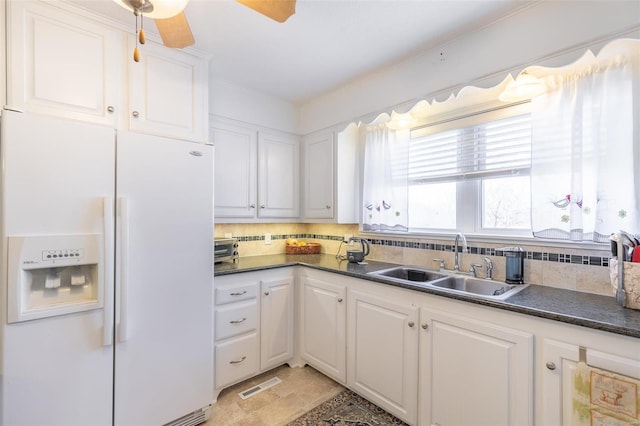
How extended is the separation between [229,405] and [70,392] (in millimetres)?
968

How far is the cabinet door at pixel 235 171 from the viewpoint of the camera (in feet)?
8.05

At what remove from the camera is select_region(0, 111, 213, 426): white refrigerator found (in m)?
1.29

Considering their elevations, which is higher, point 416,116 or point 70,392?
point 416,116

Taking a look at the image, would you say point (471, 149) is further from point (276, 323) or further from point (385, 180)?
point (276, 323)

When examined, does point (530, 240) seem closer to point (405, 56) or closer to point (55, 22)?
point (405, 56)

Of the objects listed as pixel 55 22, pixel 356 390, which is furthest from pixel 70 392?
pixel 55 22

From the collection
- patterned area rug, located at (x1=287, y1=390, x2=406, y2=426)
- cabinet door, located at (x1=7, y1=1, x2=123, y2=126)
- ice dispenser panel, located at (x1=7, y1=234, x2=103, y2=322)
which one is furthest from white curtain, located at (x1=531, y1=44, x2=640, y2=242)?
cabinet door, located at (x1=7, y1=1, x2=123, y2=126)

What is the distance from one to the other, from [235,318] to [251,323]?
0.15m

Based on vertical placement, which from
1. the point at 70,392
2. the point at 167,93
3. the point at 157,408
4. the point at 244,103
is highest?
the point at 244,103

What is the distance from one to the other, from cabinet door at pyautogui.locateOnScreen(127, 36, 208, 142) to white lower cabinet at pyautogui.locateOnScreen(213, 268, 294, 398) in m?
1.09

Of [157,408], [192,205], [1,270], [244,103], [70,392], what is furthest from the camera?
[244,103]

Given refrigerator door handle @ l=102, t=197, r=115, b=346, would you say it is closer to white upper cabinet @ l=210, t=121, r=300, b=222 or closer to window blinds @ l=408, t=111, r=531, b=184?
white upper cabinet @ l=210, t=121, r=300, b=222

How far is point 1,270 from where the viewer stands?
126 centimetres

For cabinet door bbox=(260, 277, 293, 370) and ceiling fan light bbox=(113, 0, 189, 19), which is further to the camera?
cabinet door bbox=(260, 277, 293, 370)
